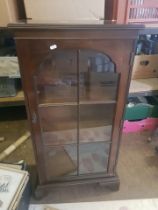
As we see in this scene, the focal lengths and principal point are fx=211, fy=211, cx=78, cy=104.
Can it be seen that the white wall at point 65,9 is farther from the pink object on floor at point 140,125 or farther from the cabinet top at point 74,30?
the pink object on floor at point 140,125

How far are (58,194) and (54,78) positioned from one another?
86cm

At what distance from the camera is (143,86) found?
5.72ft

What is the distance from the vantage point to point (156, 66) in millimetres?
1787

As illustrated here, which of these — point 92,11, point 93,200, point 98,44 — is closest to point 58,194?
point 93,200

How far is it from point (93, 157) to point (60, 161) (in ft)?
0.70

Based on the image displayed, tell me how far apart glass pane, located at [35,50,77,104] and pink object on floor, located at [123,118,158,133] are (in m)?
1.04

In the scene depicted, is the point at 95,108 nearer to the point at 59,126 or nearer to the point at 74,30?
the point at 59,126

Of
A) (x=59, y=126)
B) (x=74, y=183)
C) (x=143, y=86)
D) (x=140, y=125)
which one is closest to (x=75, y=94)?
(x=59, y=126)

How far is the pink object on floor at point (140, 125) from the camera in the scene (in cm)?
198

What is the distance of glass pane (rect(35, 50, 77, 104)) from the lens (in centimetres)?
96

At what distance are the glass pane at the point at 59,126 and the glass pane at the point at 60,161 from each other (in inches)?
2.2

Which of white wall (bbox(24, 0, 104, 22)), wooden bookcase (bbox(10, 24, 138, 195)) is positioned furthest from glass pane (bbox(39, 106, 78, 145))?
white wall (bbox(24, 0, 104, 22))

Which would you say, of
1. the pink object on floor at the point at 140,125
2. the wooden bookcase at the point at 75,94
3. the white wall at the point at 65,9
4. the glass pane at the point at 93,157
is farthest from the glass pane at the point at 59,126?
the pink object on floor at the point at 140,125

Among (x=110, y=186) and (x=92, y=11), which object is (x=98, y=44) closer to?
(x=92, y=11)
